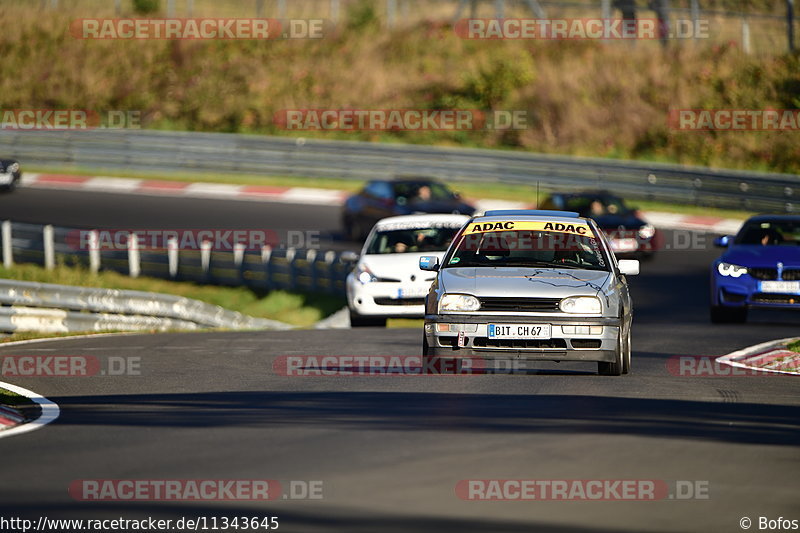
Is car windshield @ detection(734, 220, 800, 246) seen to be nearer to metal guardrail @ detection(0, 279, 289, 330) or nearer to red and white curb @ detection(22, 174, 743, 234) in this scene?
metal guardrail @ detection(0, 279, 289, 330)

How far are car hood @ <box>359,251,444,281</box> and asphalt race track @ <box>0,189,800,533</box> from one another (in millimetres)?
2802

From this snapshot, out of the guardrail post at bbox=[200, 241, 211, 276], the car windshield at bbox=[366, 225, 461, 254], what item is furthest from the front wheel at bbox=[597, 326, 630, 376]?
the guardrail post at bbox=[200, 241, 211, 276]

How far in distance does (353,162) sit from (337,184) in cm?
76

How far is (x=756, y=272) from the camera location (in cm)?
1808

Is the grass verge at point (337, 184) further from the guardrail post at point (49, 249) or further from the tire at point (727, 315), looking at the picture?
the tire at point (727, 315)

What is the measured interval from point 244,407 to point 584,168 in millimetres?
26391

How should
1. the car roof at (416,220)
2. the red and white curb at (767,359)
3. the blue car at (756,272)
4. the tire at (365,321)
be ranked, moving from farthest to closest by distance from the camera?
the car roof at (416,220) < the tire at (365,321) < the blue car at (756,272) < the red and white curb at (767,359)

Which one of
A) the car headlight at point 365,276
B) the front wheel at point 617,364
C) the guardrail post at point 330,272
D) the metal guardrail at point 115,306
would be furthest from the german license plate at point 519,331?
the guardrail post at point 330,272

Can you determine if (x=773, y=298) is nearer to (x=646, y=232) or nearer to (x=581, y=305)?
(x=581, y=305)

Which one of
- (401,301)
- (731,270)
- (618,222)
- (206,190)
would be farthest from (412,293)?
(206,190)

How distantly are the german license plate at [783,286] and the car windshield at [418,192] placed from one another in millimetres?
12622

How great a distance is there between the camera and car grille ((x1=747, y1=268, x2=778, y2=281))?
59.0ft

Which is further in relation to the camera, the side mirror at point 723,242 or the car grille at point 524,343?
the side mirror at point 723,242

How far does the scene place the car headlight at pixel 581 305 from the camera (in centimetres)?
1187
